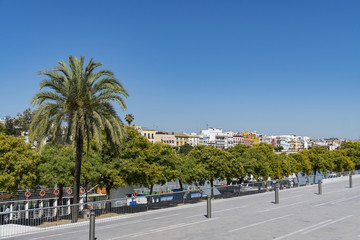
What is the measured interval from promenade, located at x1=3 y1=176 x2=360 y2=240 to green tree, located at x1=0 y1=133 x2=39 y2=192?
8.84 m

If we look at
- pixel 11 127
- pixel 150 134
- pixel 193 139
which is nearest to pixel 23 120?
pixel 11 127

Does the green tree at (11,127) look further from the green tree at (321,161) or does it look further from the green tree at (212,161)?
the green tree at (321,161)

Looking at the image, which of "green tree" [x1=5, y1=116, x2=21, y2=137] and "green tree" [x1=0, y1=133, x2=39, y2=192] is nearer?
"green tree" [x1=0, y1=133, x2=39, y2=192]

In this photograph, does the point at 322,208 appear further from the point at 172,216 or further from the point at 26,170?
the point at 26,170

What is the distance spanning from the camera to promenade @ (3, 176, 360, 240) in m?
13.1

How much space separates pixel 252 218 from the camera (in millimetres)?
17016

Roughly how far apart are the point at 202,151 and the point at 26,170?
1955 cm

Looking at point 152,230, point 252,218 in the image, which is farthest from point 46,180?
point 252,218

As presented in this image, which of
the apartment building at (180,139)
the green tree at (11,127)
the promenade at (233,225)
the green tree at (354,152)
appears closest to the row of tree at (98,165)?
the promenade at (233,225)

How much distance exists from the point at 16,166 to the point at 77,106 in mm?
6568

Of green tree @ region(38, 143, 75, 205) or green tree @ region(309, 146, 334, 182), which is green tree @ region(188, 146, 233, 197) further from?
green tree @ region(309, 146, 334, 182)

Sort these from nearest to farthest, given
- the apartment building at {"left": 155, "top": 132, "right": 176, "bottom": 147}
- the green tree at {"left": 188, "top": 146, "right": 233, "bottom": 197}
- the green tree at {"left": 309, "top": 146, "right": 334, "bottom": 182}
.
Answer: the green tree at {"left": 188, "top": 146, "right": 233, "bottom": 197}, the green tree at {"left": 309, "top": 146, "right": 334, "bottom": 182}, the apartment building at {"left": 155, "top": 132, "right": 176, "bottom": 147}

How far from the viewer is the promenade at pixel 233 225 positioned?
516 inches

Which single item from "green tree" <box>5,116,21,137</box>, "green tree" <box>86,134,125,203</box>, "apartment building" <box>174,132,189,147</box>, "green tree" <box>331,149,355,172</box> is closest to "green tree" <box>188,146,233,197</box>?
"green tree" <box>86,134,125,203</box>
